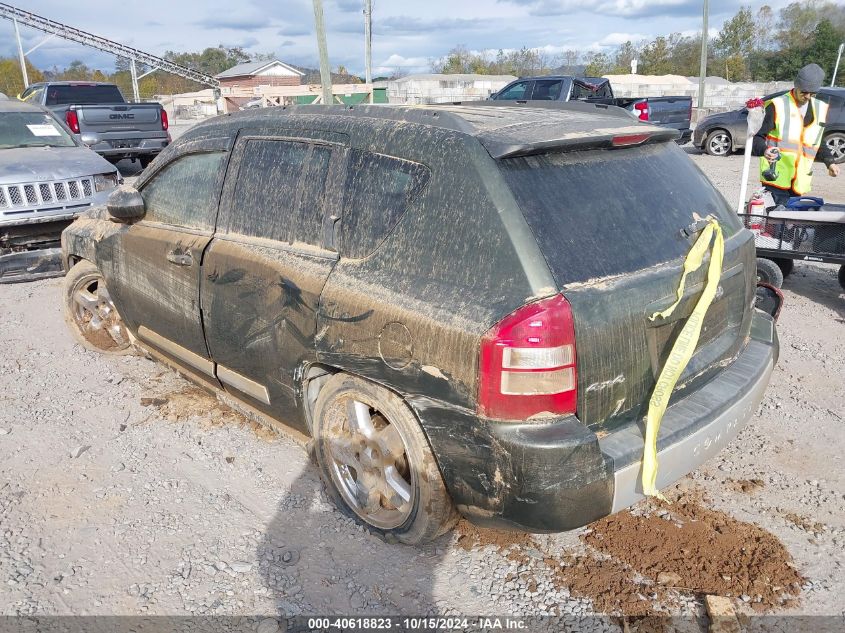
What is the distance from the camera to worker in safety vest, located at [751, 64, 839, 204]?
5.87m

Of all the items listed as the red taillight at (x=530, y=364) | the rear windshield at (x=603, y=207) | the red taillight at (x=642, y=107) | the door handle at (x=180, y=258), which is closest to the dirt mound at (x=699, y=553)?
the red taillight at (x=530, y=364)

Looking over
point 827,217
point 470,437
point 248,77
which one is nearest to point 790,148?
point 827,217

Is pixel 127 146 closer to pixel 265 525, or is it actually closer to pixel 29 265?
pixel 29 265

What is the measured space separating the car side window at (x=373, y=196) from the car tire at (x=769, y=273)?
13.8 feet

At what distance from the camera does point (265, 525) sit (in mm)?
3113

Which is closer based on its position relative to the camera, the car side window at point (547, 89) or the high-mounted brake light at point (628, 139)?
the high-mounted brake light at point (628, 139)

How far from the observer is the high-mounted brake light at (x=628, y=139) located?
273 cm

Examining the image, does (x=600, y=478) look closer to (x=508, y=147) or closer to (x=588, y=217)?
(x=588, y=217)

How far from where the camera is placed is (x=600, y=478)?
7.63ft

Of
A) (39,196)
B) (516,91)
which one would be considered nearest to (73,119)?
(39,196)

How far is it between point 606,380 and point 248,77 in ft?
208

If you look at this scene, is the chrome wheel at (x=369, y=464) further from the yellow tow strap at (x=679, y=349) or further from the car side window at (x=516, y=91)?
the car side window at (x=516, y=91)

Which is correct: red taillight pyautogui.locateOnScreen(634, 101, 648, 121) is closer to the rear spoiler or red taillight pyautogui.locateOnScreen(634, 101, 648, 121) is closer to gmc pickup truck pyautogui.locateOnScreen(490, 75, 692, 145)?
gmc pickup truck pyautogui.locateOnScreen(490, 75, 692, 145)

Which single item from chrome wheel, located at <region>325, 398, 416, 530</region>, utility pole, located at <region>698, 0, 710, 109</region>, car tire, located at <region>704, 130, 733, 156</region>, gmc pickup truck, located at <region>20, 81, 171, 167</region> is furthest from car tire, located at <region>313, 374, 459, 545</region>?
utility pole, located at <region>698, 0, 710, 109</region>
